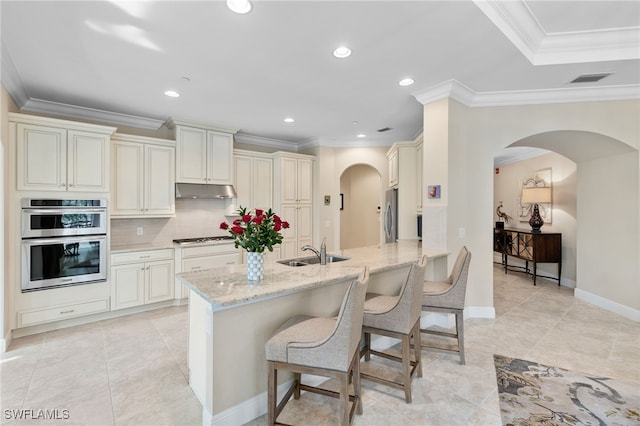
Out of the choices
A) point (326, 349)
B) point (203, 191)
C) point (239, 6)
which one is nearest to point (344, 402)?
point (326, 349)

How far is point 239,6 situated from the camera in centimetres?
199

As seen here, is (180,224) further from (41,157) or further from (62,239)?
(41,157)

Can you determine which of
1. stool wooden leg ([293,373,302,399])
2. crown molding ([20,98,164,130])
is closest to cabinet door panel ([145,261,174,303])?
crown molding ([20,98,164,130])

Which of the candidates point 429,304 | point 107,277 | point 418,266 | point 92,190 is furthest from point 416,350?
point 92,190

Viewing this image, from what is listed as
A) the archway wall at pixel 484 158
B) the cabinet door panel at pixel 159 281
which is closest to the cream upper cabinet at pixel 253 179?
the cabinet door panel at pixel 159 281

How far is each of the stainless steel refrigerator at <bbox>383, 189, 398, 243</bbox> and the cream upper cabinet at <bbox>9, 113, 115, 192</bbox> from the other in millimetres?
4196

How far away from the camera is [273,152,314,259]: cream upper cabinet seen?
17.7 feet

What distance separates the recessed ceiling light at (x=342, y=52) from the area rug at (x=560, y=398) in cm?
297

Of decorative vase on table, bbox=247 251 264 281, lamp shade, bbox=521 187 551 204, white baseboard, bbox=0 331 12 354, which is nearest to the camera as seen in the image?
decorative vase on table, bbox=247 251 264 281

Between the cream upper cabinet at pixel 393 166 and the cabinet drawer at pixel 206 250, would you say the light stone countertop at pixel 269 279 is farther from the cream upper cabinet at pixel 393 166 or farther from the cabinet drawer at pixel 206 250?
the cream upper cabinet at pixel 393 166

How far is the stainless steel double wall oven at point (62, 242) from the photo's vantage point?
3166 millimetres

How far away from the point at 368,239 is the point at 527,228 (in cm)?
342

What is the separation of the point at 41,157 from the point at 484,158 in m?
5.13

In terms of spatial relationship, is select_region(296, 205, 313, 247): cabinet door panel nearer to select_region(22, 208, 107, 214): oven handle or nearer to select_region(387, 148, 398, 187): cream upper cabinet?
select_region(387, 148, 398, 187): cream upper cabinet
